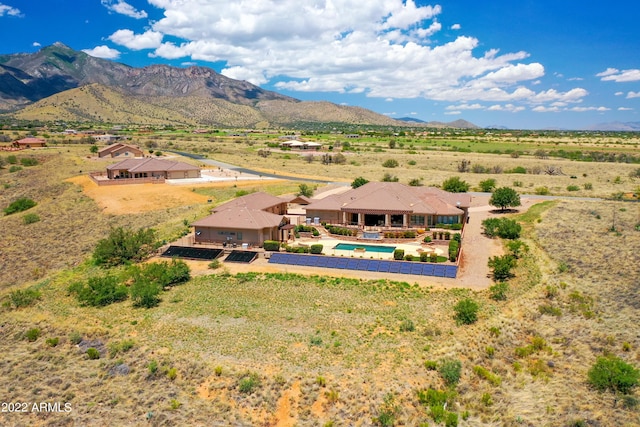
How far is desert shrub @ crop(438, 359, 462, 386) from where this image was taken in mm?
23500

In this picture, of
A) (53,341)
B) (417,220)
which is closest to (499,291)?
(417,220)

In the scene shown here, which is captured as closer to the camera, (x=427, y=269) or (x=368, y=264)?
(x=427, y=269)

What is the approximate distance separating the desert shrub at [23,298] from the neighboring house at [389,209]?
27858mm

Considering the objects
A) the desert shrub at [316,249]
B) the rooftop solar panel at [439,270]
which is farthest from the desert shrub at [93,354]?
the rooftop solar panel at [439,270]

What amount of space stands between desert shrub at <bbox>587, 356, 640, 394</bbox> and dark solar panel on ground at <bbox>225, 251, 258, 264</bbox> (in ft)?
89.5

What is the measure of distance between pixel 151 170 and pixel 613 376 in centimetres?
7457

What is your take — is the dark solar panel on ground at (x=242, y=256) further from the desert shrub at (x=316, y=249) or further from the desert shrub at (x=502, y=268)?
the desert shrub at (x=502, y=268)

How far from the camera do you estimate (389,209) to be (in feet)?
163

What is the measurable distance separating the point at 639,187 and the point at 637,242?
1621 inches

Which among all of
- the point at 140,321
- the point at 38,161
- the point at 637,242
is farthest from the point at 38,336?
the point at 38,161

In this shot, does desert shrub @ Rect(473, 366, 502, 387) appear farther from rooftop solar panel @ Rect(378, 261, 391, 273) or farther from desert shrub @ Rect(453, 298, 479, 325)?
rooftop solar panel @ Rect(378, 261, 391, 273)

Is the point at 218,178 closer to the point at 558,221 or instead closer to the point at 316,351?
the point at 558,221

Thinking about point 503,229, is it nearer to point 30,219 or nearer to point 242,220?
point 242,220

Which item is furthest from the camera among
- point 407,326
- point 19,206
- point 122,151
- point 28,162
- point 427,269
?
point 122,151
